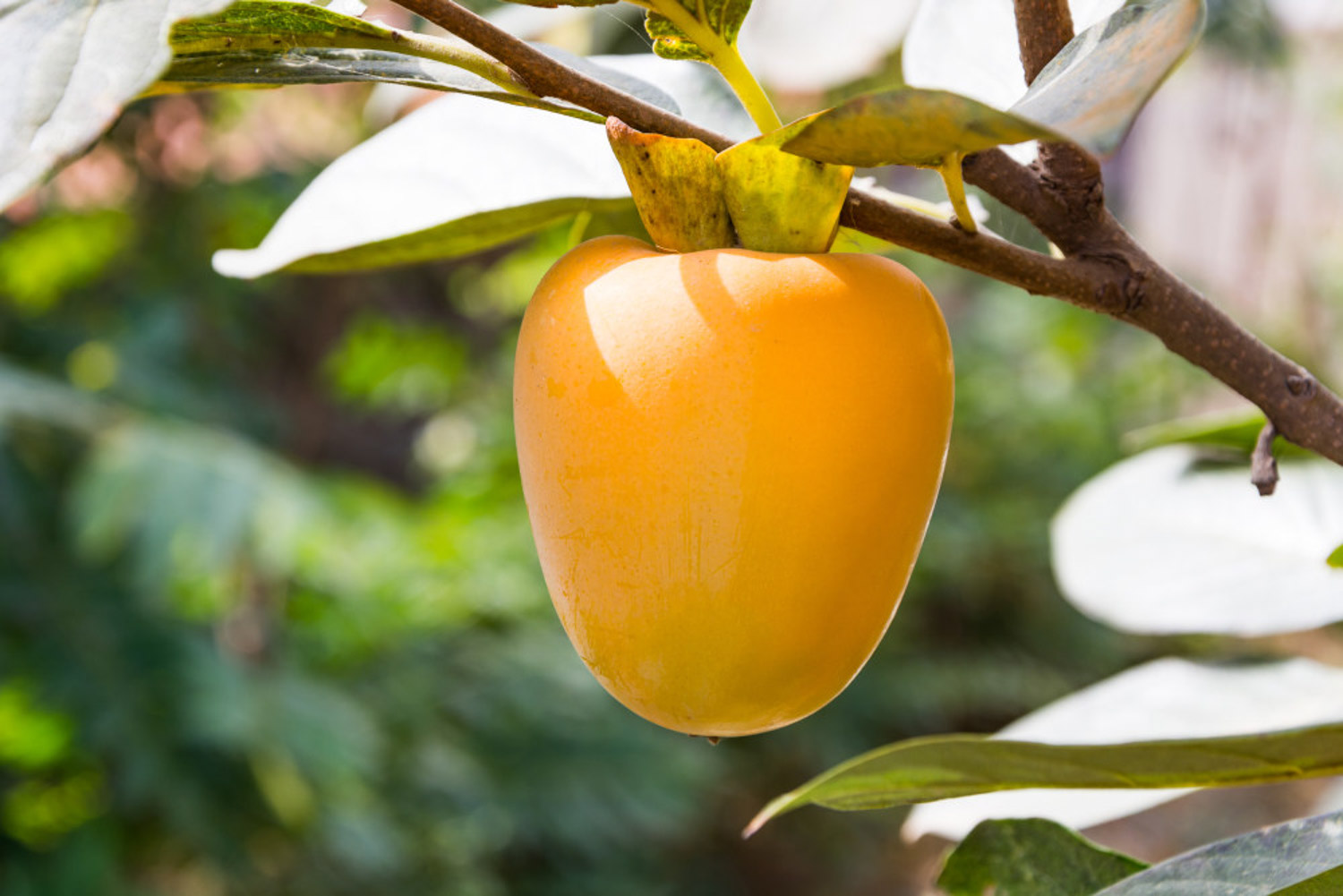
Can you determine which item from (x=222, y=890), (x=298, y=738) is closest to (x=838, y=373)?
(x=298, y=738)

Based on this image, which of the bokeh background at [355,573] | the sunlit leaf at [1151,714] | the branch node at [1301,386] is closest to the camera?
→ the branch node at [1301,386]

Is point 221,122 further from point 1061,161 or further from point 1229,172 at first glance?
point 1229,172

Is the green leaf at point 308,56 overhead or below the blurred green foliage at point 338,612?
overhead

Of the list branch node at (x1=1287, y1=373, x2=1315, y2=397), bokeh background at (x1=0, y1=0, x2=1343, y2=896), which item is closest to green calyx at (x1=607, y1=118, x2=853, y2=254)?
branch node at (x1=1287, y1=373, x2=1315, y2=397)

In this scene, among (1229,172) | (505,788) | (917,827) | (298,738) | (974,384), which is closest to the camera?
(917,827)

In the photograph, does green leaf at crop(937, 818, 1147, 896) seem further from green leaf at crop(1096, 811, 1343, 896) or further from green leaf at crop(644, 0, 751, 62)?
green leaf at crop(644, 0, 751, 62)

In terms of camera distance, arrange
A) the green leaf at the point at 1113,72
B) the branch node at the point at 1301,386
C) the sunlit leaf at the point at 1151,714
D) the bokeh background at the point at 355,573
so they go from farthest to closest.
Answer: the bokeh background at the point at 355,573
the sunlit leaf at the point at 1151,714
the branch node at the point at 1301,386
the green leaf at the point at 1113,72

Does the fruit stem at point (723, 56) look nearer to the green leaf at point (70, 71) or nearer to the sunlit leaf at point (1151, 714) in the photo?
the green leaf at point (70, 71)

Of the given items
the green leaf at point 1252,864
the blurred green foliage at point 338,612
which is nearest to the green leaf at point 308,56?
the green leaf at point 1252,864
